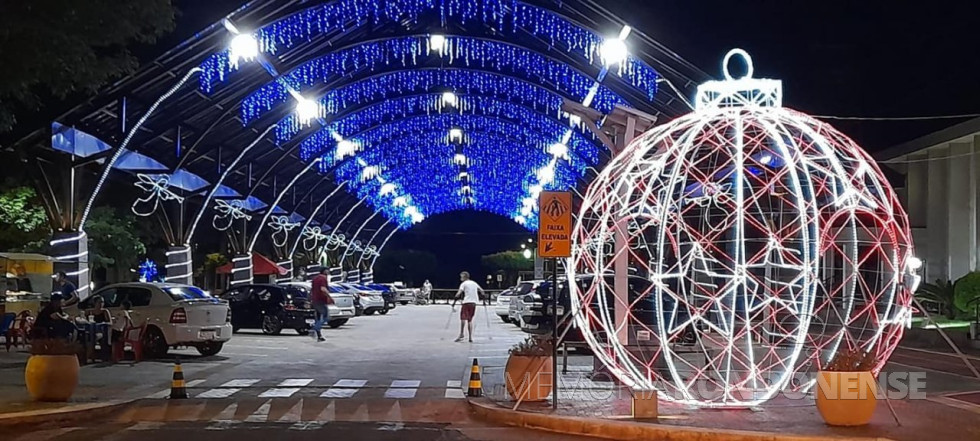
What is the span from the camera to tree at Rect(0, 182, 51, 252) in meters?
36.2

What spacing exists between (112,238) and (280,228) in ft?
53.3

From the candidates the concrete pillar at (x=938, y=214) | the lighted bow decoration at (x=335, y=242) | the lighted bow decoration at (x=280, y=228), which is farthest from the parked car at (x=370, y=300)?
the lighted bow decoration at (x=335, y=242)

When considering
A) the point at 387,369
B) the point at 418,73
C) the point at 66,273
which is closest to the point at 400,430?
the point at 387,369

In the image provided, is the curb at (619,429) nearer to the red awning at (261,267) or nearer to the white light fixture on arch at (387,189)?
the red awning at (261,267)

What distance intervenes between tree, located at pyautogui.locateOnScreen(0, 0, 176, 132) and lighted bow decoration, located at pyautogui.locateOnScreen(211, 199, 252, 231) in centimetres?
2935

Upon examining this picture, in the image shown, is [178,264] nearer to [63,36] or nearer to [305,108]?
[305,108]

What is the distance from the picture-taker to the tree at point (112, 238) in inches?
1658

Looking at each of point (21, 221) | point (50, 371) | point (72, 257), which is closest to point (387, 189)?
point (21, 221)

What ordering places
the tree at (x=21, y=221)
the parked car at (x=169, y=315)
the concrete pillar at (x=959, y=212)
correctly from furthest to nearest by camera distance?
the tree at (x=21, y=221), the concrete pillar at (x=959, y=212), the parked car at (x=169, y=315)

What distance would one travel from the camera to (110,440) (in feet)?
36.1

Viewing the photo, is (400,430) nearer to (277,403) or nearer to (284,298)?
(277,403)

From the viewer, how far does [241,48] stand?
29.9 meters

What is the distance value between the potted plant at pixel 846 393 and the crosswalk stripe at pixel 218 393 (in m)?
8.58

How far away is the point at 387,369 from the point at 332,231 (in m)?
54.1
